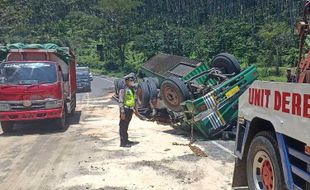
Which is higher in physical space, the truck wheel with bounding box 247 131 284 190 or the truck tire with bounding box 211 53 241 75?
the truck tire with bounding box 211 53 241 75

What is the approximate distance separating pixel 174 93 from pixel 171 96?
0.26 metres

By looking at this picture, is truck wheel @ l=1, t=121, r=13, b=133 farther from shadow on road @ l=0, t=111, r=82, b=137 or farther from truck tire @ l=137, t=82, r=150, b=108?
truck tire @ l=137, t=82, r=150, b=108

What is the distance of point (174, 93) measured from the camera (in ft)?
39.1

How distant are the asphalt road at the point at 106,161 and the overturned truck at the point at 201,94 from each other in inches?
20.7

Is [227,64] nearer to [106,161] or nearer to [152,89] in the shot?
[152,89]

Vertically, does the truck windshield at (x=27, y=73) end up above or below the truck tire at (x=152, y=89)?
above

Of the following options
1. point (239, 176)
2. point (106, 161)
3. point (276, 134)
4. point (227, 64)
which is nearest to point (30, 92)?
point (106, 161)

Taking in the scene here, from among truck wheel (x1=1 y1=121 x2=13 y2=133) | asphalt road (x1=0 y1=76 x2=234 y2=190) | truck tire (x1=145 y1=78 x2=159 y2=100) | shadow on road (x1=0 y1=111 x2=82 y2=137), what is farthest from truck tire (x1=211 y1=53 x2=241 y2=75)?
truck wheel (x1=1 y1=121 x2=13 y2=133)

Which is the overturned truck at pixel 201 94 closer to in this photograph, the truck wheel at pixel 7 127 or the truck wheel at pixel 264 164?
the truck wheel at pixel 7 127

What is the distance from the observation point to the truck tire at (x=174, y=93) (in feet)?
38.1

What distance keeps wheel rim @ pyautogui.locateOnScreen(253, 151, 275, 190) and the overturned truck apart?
5403mm

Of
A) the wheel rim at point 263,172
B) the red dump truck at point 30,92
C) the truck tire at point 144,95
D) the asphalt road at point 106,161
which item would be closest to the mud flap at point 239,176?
the wheel rim at point 263,172

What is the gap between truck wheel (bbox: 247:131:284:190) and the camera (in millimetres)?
4578

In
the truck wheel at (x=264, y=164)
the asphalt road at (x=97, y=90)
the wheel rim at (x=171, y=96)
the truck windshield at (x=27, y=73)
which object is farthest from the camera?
the asphalt road at (x=97, y=90)
